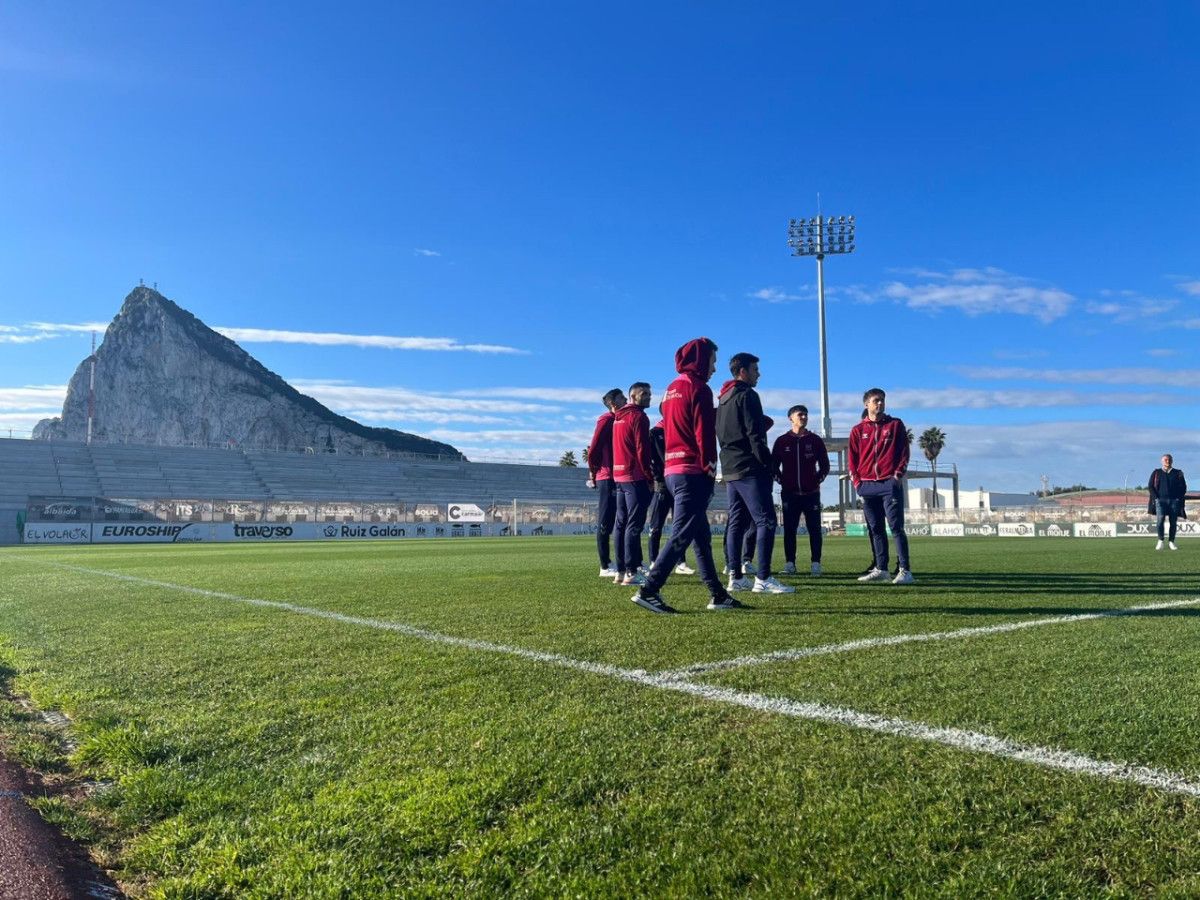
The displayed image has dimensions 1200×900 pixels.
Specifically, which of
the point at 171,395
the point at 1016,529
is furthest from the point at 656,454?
the point at 171,395

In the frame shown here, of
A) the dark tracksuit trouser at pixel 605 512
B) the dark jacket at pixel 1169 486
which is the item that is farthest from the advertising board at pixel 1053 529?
the dark tracksuit trouser at pixel 605 512

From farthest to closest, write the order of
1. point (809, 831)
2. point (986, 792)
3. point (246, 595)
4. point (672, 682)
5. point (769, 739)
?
point (246, 595)
point (672, 682)
point (769, 739)
point (986, 792)
point (809, 831)

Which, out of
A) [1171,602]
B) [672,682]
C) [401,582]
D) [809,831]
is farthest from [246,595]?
[1171,602]

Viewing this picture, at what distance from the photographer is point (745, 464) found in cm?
675

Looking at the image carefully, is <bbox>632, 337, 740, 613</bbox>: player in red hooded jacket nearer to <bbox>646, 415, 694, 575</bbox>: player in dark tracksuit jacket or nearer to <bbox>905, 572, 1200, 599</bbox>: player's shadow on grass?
<bbox>646, 415, 694, 575</bbox>: player in dark tracksuit jacket

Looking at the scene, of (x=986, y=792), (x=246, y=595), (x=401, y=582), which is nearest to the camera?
(x=986, y=792)

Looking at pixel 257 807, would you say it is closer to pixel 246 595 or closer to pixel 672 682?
pixel 672 682

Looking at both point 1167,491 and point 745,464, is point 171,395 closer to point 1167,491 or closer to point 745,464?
point 1167,491

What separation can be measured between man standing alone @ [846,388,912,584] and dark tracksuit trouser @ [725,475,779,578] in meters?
1.36

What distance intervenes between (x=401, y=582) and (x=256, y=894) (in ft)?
24.0

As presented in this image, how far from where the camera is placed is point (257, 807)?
2.33m

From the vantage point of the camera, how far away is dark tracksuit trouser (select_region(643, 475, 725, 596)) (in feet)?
19.3

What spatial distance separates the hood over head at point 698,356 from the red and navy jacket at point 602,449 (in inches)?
98.6

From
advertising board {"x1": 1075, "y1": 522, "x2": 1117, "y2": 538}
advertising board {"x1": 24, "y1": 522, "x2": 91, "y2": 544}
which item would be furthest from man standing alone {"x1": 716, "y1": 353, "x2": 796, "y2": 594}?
advertising board {"x1": 24, "y1": 522, "x2": 91, "y2": 544}
